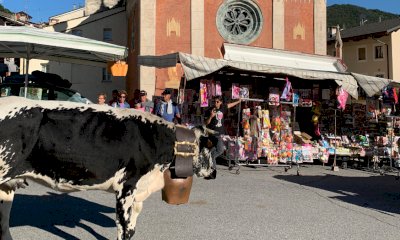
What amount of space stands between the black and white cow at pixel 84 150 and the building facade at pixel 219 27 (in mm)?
20808

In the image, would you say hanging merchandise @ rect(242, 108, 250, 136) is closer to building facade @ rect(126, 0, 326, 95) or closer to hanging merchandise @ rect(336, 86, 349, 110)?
hanging merchandise @ rect(336, 86, 349, 110)

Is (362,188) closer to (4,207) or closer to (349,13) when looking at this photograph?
(4,207)

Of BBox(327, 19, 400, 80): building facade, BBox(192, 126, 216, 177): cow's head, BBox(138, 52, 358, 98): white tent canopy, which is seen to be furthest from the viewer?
BBox(327, 19, 400, 80): building facade

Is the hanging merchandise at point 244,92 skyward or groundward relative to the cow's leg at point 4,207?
skyward

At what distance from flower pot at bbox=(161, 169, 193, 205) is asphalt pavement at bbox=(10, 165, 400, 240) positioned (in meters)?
0.89

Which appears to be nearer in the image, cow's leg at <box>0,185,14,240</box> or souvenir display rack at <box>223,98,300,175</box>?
cow's leg at <box>0,185,14,240</box>

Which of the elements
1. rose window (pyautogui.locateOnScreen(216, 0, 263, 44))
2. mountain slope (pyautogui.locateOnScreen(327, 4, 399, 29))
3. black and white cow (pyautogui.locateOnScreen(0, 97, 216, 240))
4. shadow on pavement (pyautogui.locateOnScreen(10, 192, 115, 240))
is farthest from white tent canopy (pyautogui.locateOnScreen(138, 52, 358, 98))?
mountain slope (pyautogui.locateOnScreen(327, 4, 399, 29))

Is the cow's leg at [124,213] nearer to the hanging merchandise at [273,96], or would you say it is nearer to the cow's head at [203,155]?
the cow's head at [203,155]

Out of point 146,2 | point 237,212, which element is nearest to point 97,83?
point 146,2

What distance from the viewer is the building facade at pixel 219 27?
25.9m

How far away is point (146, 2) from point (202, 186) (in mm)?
18782

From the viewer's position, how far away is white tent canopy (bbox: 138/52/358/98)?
1152cm

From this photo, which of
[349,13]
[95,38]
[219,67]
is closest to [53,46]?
[219,67]

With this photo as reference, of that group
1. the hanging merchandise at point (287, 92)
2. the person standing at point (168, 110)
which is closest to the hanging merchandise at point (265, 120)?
the hanging merchandise at point (287, 92)
